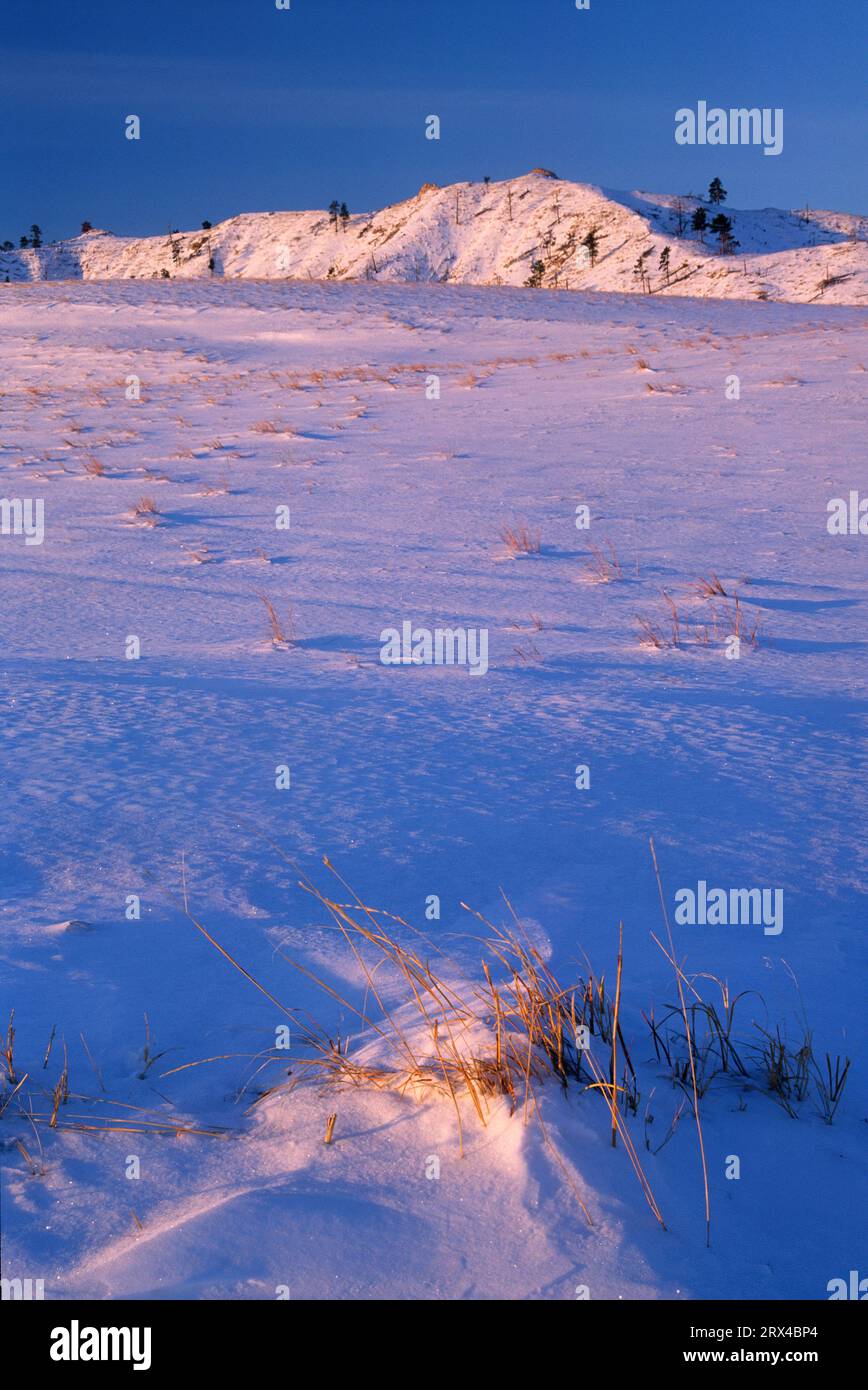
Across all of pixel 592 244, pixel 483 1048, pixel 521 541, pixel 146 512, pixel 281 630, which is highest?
pixel 592 244

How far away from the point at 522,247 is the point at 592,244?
19.9 metres

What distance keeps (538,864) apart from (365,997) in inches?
29.0

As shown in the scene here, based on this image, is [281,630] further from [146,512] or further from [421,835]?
[146,512]

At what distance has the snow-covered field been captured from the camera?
1.60m

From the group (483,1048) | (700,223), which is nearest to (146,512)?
(483,1048)

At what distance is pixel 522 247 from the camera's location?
104 meters

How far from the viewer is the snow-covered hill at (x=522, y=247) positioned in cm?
7538

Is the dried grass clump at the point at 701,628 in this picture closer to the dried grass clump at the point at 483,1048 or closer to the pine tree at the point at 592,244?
the dried grass clump at the point at 483,1048

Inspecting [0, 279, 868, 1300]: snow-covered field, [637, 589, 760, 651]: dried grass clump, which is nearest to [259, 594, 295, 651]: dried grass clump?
[0, 279, 868, 1300]: snow-covered field

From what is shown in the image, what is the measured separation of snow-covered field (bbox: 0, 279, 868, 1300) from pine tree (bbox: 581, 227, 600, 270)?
3295 inches

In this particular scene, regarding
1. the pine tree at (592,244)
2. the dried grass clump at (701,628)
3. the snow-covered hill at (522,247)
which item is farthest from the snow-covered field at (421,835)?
the pine tree at (592,244)

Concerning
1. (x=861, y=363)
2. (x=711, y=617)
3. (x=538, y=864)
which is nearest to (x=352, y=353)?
(x=861, y=363)
